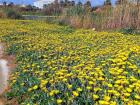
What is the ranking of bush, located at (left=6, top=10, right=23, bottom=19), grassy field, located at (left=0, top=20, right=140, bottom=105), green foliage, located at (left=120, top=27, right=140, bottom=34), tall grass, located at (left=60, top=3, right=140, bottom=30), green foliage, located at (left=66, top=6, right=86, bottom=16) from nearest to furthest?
grassy field, located at (left=0, top=20, right=140, bottom=105), green foliage, located at (left=120, top=27, right=140, bottom=34), tall grass, located at (left=60, top=3, right=140, bottom=30), green foliage, located at (left=66, top=6, right=86, bottom=16), bush, located at (left=6, top=10, right=23, bottom=19)

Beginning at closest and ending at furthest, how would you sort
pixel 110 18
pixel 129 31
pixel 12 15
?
pixel 129 31 < pixel 110 18 < pixel 12 15

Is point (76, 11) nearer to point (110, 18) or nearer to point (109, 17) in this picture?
point (109, 17)

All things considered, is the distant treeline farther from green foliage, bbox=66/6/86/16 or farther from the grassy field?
the grassy field

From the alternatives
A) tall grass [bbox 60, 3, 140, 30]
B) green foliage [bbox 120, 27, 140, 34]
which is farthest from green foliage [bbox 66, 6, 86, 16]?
green foliage [bbox 120, 27, 140, 34]

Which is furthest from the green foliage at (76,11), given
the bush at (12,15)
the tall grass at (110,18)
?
the bush at (12,15)

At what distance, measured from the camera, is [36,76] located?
294 inches

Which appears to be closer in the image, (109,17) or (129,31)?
(129,31)

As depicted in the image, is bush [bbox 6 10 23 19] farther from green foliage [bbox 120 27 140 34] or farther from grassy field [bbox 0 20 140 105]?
grassy field [bbox 0 20 140 105]

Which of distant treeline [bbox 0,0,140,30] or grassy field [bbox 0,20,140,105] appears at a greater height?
distant treeline [bbox 0,0,140,30]

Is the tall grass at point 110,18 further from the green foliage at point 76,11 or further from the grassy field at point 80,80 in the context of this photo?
the grassy field at point 80,80

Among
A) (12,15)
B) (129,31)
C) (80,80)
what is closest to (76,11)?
(129,31)

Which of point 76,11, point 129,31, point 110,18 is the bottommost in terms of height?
point 129,31

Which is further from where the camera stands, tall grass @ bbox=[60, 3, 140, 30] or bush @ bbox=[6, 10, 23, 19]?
bush @ bbox=[6, 10, 23, 19]

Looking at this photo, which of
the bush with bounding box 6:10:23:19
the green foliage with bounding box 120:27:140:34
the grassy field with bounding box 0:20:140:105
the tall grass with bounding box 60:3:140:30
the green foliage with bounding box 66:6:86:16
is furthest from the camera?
the bush with bounding box 6:10:23:19
